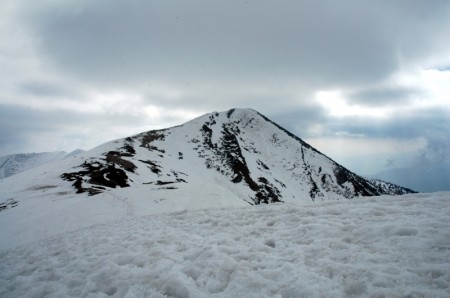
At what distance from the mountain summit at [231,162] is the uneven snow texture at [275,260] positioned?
190 feet

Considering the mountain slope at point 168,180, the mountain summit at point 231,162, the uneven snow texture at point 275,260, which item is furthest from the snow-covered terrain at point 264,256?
the mountain summit at point 231,162

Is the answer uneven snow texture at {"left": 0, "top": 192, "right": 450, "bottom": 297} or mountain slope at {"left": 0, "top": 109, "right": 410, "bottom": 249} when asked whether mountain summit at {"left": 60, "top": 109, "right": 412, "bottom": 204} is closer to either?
mountain slope at {"left": 0, "top": 109, "right": 410, "bottom": 249}

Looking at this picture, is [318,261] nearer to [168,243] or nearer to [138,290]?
[138,290]

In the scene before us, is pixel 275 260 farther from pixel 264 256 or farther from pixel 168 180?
pixel 168 180

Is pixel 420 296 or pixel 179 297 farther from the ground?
pixel 420 296

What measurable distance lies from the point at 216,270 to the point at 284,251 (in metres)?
2.15

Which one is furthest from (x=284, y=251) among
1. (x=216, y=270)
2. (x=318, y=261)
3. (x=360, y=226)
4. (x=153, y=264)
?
(x=153, y=264)

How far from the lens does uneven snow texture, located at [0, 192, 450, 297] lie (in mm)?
5793

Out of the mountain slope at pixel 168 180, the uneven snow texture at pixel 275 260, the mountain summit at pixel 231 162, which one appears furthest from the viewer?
the mountain summit at pixel 231 162

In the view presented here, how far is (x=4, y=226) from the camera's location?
25031 mm

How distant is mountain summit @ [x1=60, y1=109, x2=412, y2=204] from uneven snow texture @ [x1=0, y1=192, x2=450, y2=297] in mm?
57898

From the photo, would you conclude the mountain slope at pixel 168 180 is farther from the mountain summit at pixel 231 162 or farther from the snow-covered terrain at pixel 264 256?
the snow-covered terrain at pixel 264 256

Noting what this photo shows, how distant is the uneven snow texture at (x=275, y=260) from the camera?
5.79 metres

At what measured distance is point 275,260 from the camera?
738cm
